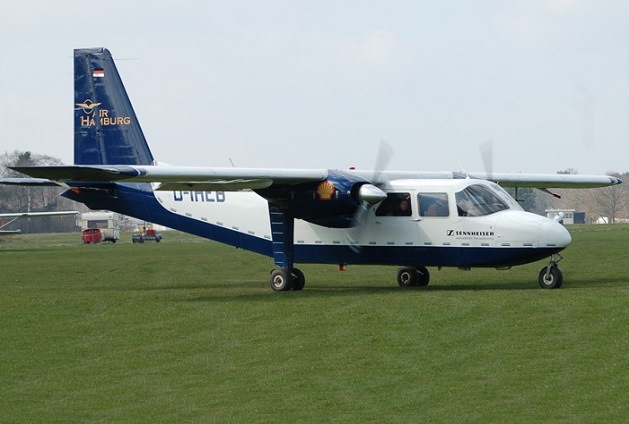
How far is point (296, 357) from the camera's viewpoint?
48.9 ft

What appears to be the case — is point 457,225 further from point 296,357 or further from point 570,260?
point 570,260

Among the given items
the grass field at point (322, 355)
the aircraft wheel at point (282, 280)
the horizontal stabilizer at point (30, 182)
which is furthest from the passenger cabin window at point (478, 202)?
the horizontal stabilizer at point (30, 182)

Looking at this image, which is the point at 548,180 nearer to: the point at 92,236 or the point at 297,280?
the point at 297,280

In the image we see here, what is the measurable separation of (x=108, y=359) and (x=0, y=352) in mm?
2103

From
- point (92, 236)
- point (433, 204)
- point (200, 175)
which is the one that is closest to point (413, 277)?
point (433, 204)

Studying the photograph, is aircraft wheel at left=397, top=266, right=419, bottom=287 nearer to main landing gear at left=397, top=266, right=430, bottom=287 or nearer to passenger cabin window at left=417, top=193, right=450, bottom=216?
main landing gear at left=397, top=266, right=430, bottom=287

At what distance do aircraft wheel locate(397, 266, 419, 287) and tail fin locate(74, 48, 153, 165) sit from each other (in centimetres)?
769

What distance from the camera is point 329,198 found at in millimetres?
23453

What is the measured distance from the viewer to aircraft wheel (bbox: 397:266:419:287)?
83.9 ft

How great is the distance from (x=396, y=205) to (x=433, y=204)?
0.96 metres

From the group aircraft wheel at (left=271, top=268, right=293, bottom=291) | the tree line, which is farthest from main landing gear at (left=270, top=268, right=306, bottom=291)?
the tree line

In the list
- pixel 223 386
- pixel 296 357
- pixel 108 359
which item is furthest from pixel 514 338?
pixel 108 359

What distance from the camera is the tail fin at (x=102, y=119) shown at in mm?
27594

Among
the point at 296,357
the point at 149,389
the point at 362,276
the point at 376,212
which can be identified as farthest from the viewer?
the point at 362,276
